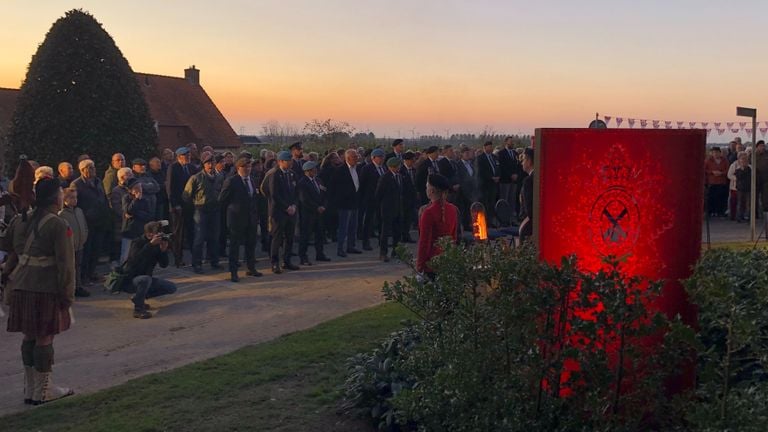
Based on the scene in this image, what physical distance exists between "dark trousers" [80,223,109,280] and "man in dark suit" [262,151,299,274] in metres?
2.81

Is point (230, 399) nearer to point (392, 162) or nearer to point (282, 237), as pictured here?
point (282, 237)

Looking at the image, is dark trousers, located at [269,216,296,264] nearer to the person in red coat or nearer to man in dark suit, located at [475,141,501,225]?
the person in red coat

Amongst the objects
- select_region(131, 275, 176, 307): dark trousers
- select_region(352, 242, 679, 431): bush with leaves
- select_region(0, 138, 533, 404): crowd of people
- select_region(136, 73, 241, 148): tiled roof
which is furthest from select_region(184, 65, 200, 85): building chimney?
select_region(352, 242, 679, 431): bush with leaves

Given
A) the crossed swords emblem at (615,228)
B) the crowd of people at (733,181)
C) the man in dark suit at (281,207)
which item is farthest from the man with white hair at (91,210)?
the crowd of people at (733,181)

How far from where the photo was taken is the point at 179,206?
1444 centimetres

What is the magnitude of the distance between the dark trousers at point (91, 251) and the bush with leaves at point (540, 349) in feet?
28.0

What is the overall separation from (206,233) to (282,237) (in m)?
1.34

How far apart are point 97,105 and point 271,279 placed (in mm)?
5782

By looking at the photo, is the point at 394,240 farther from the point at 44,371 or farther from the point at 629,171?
the point at 629,171

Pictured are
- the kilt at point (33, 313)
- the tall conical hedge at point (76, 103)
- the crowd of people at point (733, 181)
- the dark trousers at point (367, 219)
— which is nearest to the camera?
the kilt at point (33, 313)

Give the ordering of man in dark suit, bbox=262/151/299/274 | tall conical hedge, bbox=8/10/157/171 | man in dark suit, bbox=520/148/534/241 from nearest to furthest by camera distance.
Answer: man in dark suit, bbox=520/148/534/241 → man in dark suit, bbox=262/151/299/274 → tall conical hedge, bbox=8/10/157/171

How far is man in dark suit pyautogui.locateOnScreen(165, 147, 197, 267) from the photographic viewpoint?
14188mm

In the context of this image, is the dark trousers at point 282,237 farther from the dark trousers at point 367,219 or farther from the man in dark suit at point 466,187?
the man in dark suit at point 466,187

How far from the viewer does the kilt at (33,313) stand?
6.99 meters
